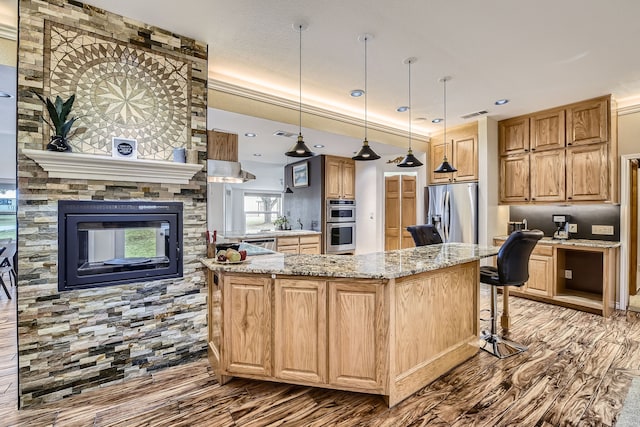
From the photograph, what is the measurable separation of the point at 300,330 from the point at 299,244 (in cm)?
353

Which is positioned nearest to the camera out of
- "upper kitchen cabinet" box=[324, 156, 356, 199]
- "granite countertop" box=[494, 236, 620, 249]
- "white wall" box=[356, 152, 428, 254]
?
"granite countertop" box=[494, 236, 620, 249]

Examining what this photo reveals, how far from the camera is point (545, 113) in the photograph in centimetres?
438

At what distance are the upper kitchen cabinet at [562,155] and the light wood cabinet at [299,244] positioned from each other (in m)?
3.22

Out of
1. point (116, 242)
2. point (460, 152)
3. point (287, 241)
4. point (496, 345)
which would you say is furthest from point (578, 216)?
point (116, 242)

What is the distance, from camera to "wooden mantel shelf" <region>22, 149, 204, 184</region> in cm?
207

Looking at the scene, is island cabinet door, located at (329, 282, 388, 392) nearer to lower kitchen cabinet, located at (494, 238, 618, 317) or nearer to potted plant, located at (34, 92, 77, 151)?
potted plant, located at (34, 92, 77, 151)

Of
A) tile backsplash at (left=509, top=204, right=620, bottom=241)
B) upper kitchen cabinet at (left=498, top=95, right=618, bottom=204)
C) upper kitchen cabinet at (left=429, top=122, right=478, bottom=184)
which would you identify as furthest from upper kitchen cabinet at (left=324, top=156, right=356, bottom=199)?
tile backsplash at (left=509, top=204, right=620, bottom=241)

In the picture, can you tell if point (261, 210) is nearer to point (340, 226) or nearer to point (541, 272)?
point (340, 226)

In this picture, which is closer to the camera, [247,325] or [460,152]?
[247,325]

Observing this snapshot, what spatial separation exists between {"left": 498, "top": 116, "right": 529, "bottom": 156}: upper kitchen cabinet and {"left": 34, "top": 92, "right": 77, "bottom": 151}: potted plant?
17.4 feet

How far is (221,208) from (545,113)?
231 inches

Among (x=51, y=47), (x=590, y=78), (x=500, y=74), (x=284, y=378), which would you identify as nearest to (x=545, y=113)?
(x=590, y=78)

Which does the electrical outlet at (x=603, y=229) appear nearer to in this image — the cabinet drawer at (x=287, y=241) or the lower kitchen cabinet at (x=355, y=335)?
the lower kitchen cabinet at (x=355, y=335)

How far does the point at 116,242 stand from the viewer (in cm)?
243
